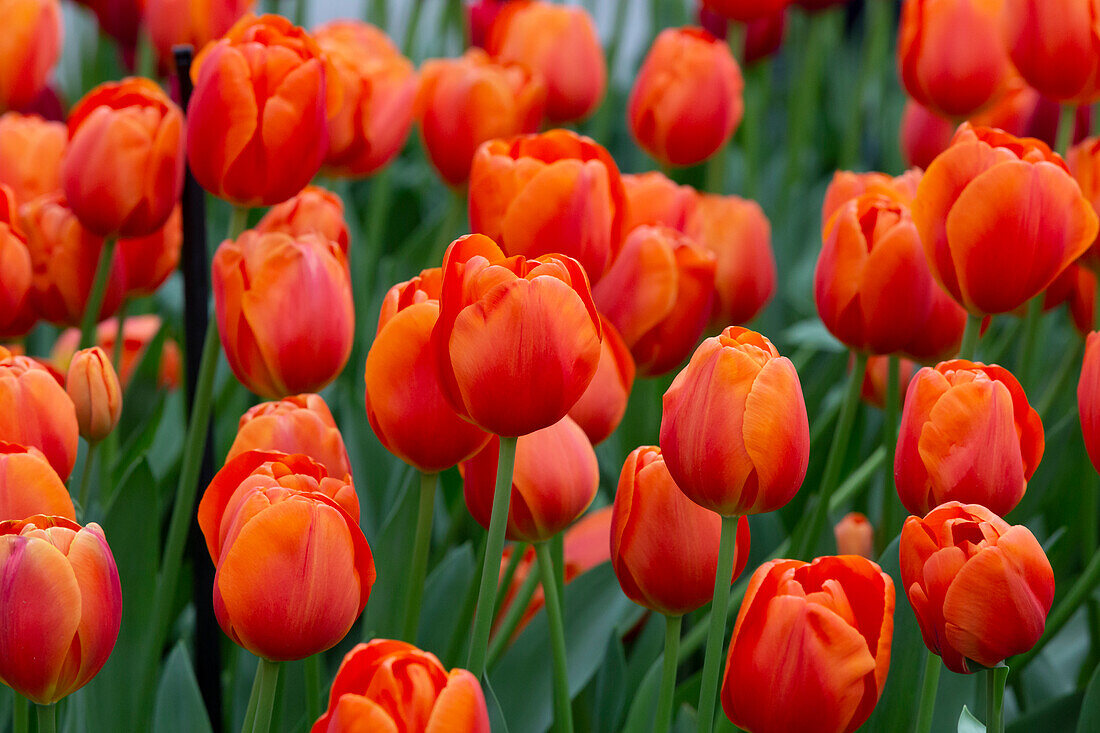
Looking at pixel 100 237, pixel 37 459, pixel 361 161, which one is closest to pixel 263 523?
pixel 37 459

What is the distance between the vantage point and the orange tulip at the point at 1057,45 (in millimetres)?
749

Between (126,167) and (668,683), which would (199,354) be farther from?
(668,683)

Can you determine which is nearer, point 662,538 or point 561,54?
point 662,538

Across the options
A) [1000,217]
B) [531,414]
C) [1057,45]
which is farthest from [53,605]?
[1057,45]

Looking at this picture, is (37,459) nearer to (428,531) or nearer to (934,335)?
(428,531)

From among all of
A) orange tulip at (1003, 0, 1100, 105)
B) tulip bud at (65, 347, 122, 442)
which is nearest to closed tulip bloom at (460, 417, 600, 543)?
tulip bud at (65, 347, 122, 442)

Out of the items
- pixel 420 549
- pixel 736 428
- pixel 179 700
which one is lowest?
pixel 179 700

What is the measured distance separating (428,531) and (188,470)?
0.49 ft

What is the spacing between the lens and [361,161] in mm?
913

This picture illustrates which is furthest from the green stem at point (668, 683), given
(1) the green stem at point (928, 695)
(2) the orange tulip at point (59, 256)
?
(2) the orange tulip at point (59, 256)

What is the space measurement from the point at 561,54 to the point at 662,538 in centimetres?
77

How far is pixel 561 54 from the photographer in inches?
45.6

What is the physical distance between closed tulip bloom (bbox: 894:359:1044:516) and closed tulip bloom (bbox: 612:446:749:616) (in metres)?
0.08

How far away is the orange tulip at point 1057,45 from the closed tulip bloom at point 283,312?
0.48 m
